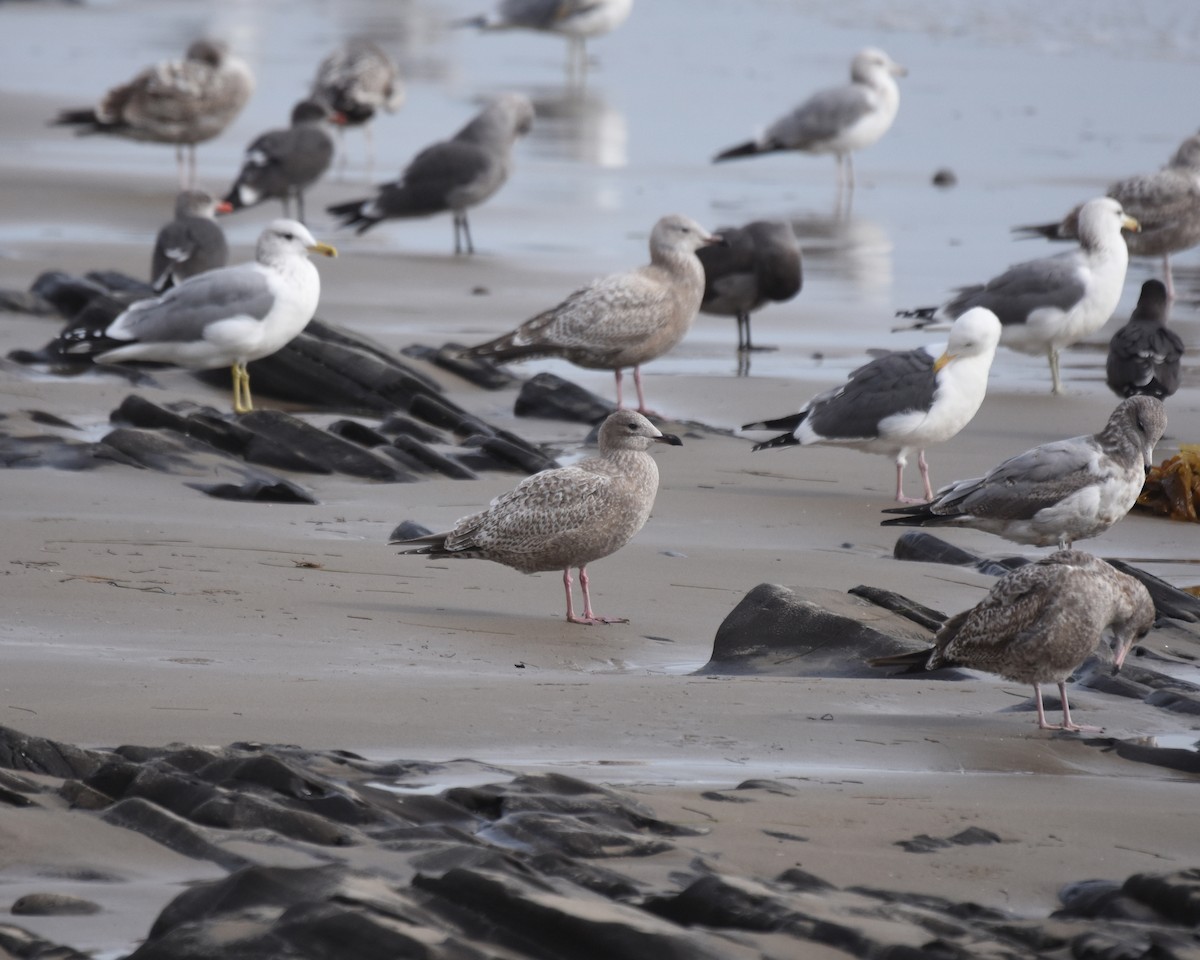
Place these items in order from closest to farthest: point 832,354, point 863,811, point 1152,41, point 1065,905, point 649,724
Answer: point 1065,905, point 863,811, point 649,724, point 832,354, point 1152,41

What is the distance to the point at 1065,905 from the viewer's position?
366 centimetres

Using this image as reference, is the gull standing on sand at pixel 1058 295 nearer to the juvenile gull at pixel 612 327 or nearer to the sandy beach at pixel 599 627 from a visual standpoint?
the sandy beach at pixel 599 627

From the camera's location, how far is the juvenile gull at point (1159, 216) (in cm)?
1356

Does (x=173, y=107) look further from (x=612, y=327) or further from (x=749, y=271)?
(x=612, y=327)

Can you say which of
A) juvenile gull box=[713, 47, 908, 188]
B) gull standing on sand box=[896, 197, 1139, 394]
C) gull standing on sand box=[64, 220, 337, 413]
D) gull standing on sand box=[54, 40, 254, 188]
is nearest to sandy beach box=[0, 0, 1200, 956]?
gull standing on sand box=[64, 220, 337, 413]

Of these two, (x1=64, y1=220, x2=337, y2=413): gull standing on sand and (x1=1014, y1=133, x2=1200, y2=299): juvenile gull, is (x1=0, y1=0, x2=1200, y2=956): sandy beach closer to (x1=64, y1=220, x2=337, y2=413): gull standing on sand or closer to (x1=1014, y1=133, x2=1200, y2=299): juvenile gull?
(x1=64, y1=220, x2=337, y2=413): gull standing on sand

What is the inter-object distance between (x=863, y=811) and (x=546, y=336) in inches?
244

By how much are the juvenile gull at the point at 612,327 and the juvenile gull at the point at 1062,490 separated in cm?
309

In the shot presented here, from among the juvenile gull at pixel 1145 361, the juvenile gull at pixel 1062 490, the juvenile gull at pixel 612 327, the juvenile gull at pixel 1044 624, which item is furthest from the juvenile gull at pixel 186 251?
the juvenile gull at pixel 1044 624

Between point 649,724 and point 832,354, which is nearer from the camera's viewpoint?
point 649,724

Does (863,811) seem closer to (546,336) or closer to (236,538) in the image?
(236,538)

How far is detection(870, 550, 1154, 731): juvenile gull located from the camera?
4988 mm

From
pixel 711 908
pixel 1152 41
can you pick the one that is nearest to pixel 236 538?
pixel 711 908


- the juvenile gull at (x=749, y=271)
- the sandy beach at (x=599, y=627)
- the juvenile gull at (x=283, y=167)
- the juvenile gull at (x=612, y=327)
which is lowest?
the sandy beach at (x=599, y=627)
